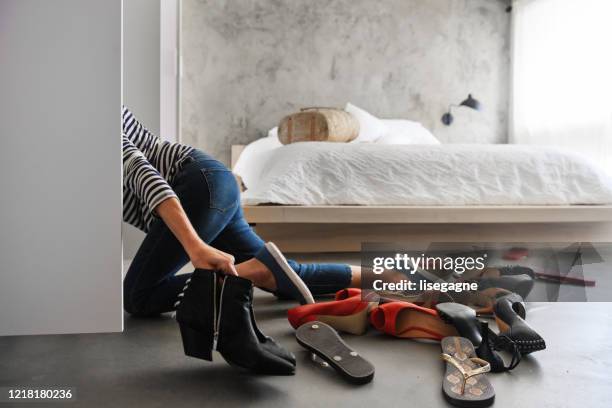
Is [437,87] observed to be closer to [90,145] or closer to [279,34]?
[279,34]

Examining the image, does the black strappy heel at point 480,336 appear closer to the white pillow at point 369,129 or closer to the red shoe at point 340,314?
the red shoe at point 340,314

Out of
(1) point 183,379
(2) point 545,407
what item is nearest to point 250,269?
(1) point 183,379

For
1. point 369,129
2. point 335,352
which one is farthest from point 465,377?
point 369,129

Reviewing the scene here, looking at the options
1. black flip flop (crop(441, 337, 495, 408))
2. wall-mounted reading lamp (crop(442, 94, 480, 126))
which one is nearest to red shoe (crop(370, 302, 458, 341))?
black flip flop (crop(441, 337, 495, 408))

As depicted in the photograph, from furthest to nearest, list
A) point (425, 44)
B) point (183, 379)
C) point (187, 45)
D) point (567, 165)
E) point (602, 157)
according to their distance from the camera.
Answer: point (425, 44) → point (187, 45) → point (602, 157) → point (567, 165) → point (183, 379)

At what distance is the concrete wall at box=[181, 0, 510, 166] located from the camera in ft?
15.8

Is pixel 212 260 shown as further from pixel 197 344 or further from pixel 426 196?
pixel 426 196

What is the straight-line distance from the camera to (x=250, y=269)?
5.48 feet

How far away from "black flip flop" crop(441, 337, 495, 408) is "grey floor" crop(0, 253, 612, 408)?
3 centimetres

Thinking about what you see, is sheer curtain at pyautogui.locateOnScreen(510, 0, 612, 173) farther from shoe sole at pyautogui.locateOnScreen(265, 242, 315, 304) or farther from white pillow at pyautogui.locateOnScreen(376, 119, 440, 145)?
shoe sole at pyautogui.locateOnScreen(265, 242, 315, 304)

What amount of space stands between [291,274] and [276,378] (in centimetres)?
52

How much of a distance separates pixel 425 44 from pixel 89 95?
13.8 ft

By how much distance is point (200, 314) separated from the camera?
1.16m

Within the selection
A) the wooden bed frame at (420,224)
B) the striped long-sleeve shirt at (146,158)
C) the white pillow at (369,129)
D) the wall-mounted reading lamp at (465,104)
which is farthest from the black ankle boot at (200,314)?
the wall-mounted reading lamp at (465,104)
